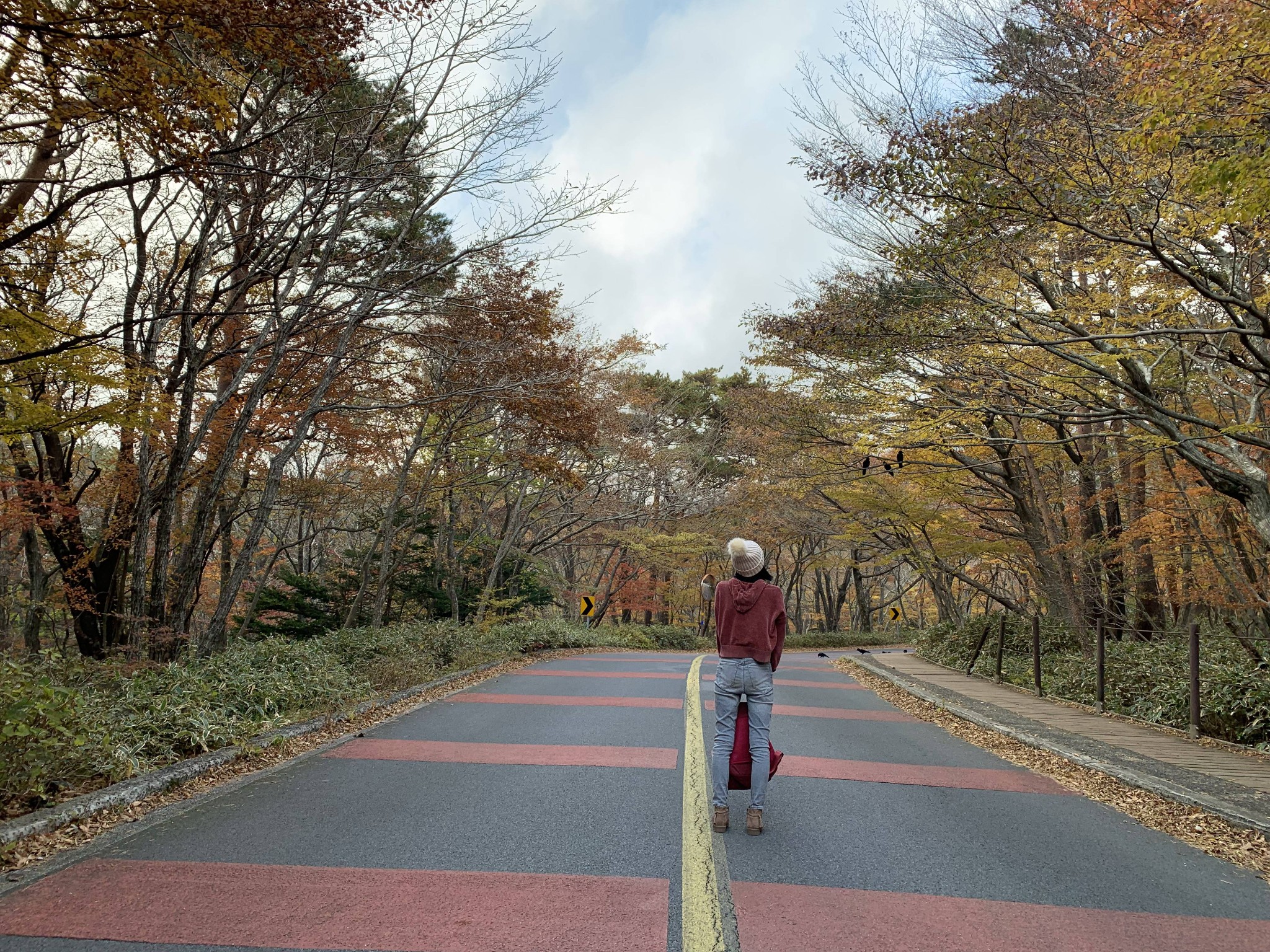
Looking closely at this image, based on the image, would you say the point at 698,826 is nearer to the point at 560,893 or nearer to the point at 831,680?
the point at 560,893

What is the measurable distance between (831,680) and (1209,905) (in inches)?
428

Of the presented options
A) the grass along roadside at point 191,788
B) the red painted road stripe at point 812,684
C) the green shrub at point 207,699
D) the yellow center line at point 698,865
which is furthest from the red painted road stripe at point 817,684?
the green shrub at point 207,699

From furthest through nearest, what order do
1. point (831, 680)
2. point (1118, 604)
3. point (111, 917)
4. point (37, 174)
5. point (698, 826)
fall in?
point (1118, 604), point (831, 680), point (37, 174), point (698, 826), point (111, 917)

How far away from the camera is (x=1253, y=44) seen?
18.0 feet

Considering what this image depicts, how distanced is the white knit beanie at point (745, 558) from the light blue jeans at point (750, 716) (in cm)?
51

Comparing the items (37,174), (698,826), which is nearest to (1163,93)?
(698,826)

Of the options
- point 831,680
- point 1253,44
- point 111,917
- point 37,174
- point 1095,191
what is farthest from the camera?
point 831,680

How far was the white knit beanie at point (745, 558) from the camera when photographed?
477 centimetres

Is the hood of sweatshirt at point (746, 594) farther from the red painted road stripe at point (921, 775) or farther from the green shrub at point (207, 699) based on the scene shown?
the green shrub at point (207, 699)

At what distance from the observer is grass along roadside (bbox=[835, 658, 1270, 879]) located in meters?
4.59

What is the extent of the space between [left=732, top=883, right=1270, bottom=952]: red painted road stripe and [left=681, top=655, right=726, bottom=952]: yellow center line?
0.12 metres

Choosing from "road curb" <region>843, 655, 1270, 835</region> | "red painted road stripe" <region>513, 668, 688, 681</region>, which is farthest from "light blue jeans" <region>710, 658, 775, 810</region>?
"red painted road stripe" <region>513, 668, 688, 681</region>

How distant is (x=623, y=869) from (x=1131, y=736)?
279 inches

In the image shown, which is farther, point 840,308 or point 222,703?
point 840,308
